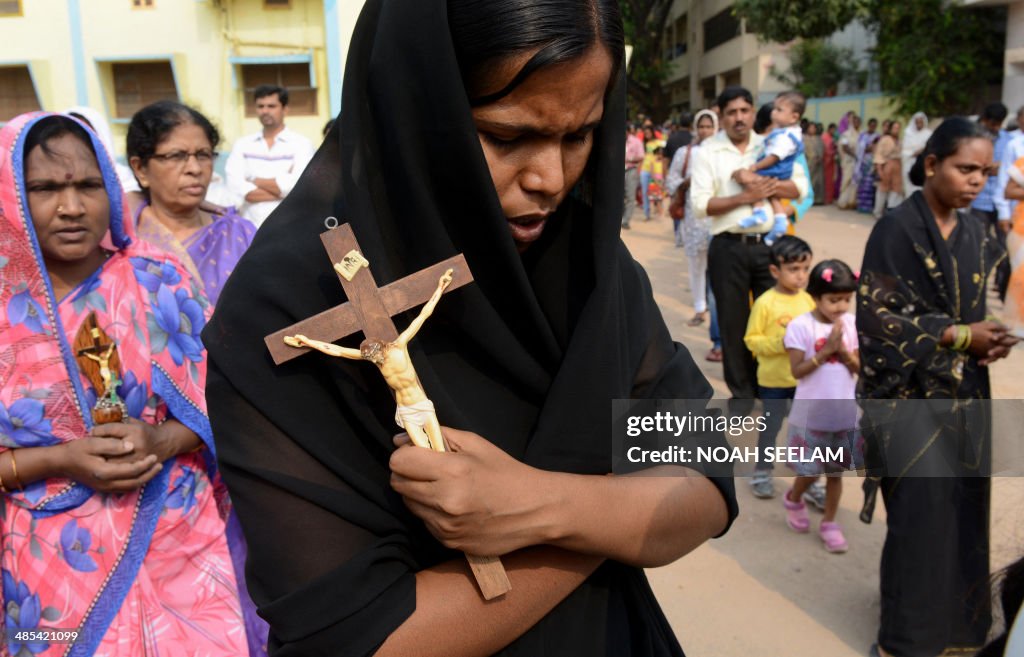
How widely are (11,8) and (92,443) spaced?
17.7 m

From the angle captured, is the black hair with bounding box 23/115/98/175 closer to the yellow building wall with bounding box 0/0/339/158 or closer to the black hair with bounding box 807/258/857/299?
the black hair with bounding box 807/258/857/299

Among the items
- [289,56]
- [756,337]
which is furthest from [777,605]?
[289,56]

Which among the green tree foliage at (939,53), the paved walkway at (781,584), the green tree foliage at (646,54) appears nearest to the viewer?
the paved walkway at (781,584)

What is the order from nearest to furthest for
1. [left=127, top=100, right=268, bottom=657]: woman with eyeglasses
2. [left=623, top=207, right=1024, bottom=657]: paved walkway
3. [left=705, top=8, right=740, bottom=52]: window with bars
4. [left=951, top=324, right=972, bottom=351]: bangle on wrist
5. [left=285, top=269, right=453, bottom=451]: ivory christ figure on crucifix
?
[left=285, top=269, right=453, bottom=451]: ivory christ figure on crucifix
[left=951, top=324, right=972, bottom=351]: bangle on wrist
[left=623, top=207, right=1024, bottom=657]: paved walkway
[left=127, top=100, right=268, bottom=657]: woman with eyeglasses
[left=705, top=8, right=740, bottom=52]: window with bars

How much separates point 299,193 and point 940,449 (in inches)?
112

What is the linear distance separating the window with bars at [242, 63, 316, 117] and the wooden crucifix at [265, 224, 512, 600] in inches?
638

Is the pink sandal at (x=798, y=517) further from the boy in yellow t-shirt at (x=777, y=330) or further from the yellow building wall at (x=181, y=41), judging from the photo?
the yellow building wall at (x=181, y=41)

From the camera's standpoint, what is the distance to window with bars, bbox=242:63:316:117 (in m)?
16.2

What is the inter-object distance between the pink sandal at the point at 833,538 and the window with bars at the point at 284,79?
14.5 m

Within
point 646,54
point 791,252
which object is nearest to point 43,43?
point 791,252

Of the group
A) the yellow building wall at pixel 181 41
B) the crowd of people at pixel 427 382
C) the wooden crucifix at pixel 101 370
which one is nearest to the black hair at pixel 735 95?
the crowd of people at pixel 427 382

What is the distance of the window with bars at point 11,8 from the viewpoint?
15.9m

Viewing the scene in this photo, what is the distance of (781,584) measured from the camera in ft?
12.7

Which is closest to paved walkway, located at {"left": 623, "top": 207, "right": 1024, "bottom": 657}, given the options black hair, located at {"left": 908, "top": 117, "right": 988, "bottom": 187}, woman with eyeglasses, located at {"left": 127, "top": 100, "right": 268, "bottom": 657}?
black hair, located at {"left": 908, "top": 117, "right": 988, "bottom": 187}
